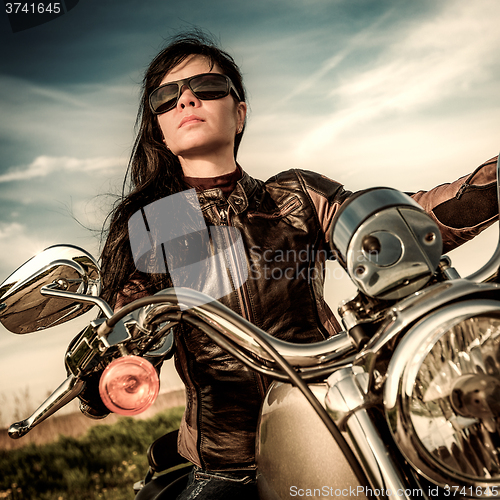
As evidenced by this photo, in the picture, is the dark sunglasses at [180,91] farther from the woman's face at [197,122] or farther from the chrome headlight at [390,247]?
the chrome headlight at [390,247]

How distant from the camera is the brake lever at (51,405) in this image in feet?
2.28

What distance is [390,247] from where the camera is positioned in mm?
647

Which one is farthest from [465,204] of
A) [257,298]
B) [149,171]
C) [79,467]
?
[79,467]

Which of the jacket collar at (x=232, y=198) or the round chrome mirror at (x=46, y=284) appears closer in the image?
the round chrome mirror at (x=46, y=284)

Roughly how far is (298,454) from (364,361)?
0.21m

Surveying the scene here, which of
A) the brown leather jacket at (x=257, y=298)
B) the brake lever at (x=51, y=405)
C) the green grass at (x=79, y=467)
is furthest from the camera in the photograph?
the green grass at (x=79, y=467)

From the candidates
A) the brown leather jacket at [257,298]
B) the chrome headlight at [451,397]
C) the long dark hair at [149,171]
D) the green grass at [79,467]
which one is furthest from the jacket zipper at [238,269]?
the green grass at [79,467]

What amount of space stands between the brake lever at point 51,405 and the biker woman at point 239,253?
1.86 ft

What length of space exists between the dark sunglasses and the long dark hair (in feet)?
0.72

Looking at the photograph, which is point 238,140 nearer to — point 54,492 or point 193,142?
point 193,142

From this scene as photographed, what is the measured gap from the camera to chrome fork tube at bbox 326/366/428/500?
60 cm

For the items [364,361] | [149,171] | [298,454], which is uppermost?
[149,171]

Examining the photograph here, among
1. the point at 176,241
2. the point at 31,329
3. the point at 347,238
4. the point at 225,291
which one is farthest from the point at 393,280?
the point at 176,241

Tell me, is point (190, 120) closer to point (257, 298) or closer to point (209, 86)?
point (209, 86)
